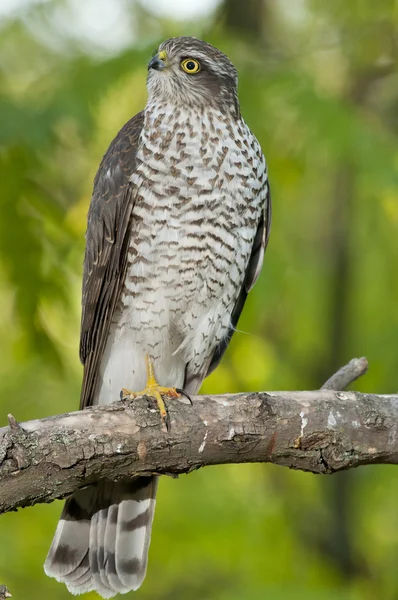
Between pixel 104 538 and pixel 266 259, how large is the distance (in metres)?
1.82

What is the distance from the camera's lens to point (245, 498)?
648 centimetres

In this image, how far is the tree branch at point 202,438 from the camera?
10.6ft

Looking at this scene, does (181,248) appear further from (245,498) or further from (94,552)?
(245,498)

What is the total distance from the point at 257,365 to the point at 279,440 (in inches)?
142

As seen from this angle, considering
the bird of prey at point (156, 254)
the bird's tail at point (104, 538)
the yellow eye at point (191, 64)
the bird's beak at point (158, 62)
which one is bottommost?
the bird's tail at point (104, 538)

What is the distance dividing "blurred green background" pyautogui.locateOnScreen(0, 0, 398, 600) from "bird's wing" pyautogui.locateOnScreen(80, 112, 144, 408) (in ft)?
0.50

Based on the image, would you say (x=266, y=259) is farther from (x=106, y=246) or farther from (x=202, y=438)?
(x=202, y=438)

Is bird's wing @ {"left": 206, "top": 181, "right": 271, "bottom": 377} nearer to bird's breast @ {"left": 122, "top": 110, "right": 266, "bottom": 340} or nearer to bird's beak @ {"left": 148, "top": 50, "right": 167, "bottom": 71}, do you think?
bird's breast @ {"left": 122, "top": 110, "right": 266, "bottom": 340}

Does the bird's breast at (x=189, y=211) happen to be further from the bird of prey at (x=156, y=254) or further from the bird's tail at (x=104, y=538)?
the bird's tail at (x=104, y=538)

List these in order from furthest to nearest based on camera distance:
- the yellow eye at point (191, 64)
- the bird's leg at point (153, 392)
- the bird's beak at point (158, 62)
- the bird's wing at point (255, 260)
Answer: the bird's wing at point (255, 260) → the yellow eye at point (191, 64) → the bird's beak at point (158, 62) → the bird's leg at point (153, 392)

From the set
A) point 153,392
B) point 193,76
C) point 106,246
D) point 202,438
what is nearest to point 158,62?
point 193,76

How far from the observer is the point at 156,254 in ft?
14.4

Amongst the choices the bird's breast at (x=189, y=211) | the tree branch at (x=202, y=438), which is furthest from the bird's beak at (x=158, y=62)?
the tree branch at (x=202, y=438)

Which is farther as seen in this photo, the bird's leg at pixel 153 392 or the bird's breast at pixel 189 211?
the bird's breast at pixel 189 211
